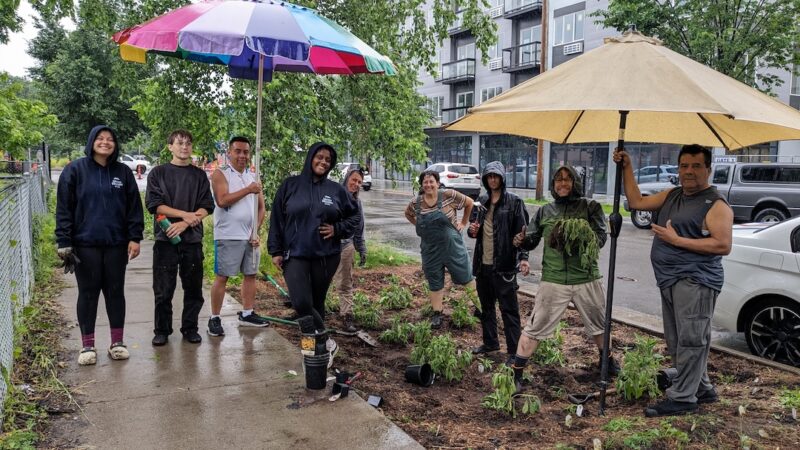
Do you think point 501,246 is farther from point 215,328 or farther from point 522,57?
point 522,57

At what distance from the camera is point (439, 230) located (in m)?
6.17

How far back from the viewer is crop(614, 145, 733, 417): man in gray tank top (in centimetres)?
389

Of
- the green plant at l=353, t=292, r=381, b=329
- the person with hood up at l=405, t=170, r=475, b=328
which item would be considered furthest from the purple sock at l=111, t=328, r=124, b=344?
the person with hood up at l=405, t=170, r=475, b=328

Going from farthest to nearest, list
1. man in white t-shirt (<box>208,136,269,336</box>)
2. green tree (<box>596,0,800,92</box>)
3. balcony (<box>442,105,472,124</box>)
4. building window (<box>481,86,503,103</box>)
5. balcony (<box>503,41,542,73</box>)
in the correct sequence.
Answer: balcony (<box>442,105,472,124</box>) < building window (<box>481,86,503,103</box>) < balcony (<box>503,41,542,73</box>) < green tree (<box>596,0,800,92</box>) < man in white t-shirt (<box>208,136,269,336</box>)

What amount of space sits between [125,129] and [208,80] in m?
15.9

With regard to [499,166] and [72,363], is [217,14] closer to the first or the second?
[499,166]

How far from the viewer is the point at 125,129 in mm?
22047

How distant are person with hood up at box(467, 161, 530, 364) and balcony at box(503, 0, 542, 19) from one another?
1129 inches

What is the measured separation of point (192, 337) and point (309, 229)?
1.74 metres

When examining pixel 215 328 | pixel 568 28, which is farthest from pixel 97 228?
pixel 568 28

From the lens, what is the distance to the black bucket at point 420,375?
15.1 feet

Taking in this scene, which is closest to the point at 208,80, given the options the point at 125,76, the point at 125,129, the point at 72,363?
the point at 125,76

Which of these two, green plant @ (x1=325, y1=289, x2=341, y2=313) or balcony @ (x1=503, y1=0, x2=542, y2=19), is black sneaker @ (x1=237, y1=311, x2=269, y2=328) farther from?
balcony @ (x1=503, y1=0, x2=542, y2=19)

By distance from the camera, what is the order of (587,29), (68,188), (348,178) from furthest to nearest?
(587,29) → (348,178) → (68,188)
